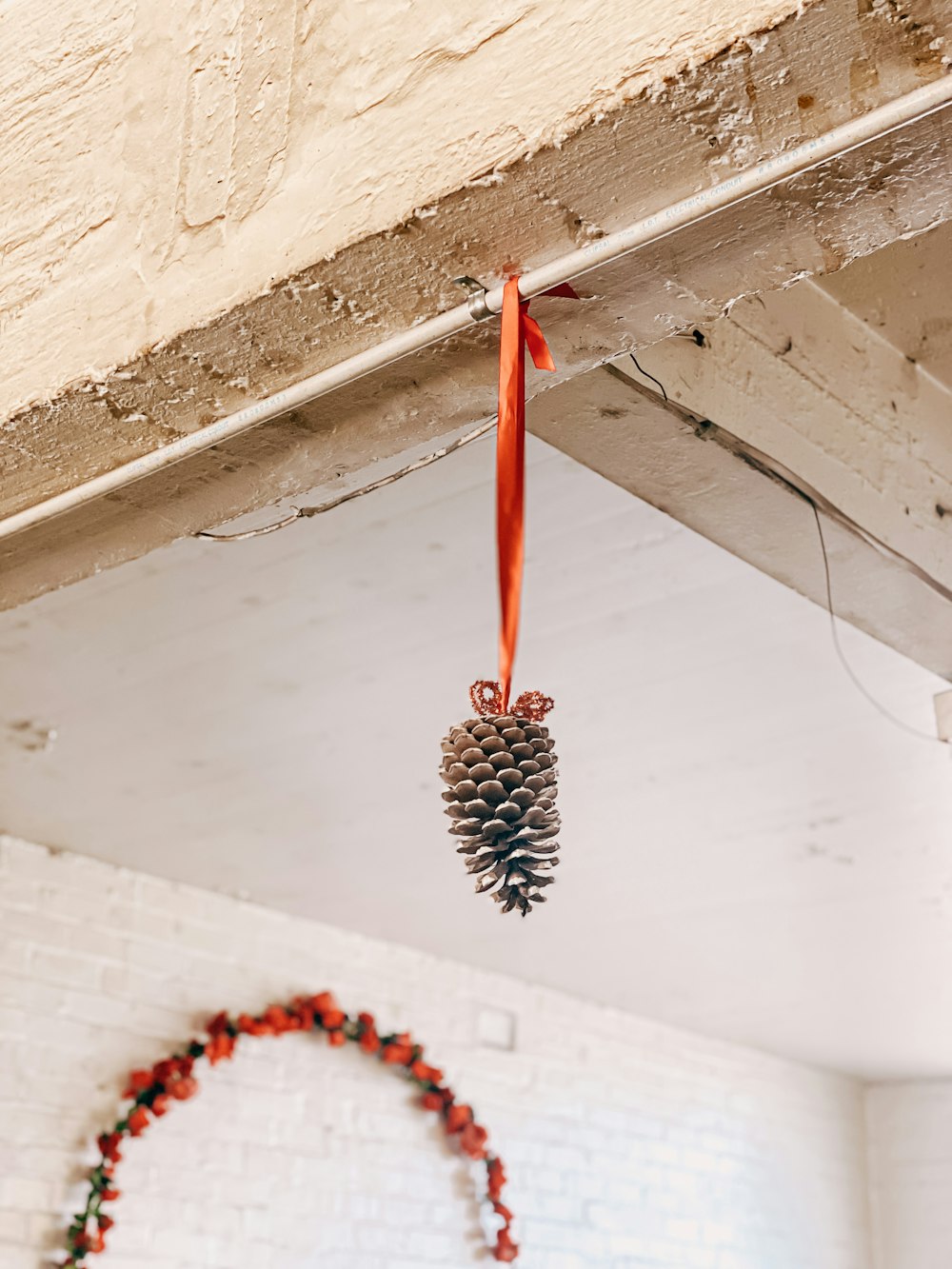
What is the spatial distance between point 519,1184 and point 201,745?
2.01 m

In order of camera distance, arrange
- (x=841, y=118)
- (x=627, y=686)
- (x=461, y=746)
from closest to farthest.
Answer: (x=841, y=118)
(x=461, y=746)
(x=627, y=686)

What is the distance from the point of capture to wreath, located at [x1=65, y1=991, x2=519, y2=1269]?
115 inches

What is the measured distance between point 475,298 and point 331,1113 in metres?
3.03

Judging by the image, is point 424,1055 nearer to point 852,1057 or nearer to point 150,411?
point 852,1057

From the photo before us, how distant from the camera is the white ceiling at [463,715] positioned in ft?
6.42

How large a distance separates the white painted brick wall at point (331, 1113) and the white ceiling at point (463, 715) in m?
0.16

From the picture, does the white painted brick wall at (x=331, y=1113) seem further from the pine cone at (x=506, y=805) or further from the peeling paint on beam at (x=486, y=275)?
the pine cone at (x=506, y=805)

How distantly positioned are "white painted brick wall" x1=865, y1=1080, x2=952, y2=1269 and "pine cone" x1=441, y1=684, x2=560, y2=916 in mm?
5019

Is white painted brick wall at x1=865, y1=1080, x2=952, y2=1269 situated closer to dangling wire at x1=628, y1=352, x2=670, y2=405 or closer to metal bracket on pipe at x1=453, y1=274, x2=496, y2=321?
dangling wire at x1=628, y1=352, x2=670, y2=405

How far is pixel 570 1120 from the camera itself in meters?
4.14

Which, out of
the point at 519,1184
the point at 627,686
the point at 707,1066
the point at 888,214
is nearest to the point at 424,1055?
the point at 519,1184

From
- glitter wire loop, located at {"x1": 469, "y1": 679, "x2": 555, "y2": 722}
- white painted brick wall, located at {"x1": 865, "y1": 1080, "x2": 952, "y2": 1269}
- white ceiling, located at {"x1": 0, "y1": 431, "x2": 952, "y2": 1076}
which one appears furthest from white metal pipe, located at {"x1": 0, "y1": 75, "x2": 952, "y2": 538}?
white painted brick wall, located at {"x1": 865, "y1": 1080, "x2": 952, "y2": 1269}

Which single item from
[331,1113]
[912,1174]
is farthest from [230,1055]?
[912,1174]

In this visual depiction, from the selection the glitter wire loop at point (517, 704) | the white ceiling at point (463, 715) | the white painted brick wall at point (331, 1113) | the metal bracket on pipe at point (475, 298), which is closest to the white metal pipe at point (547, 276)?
the metal bracket on pipe at point (475, 298)
